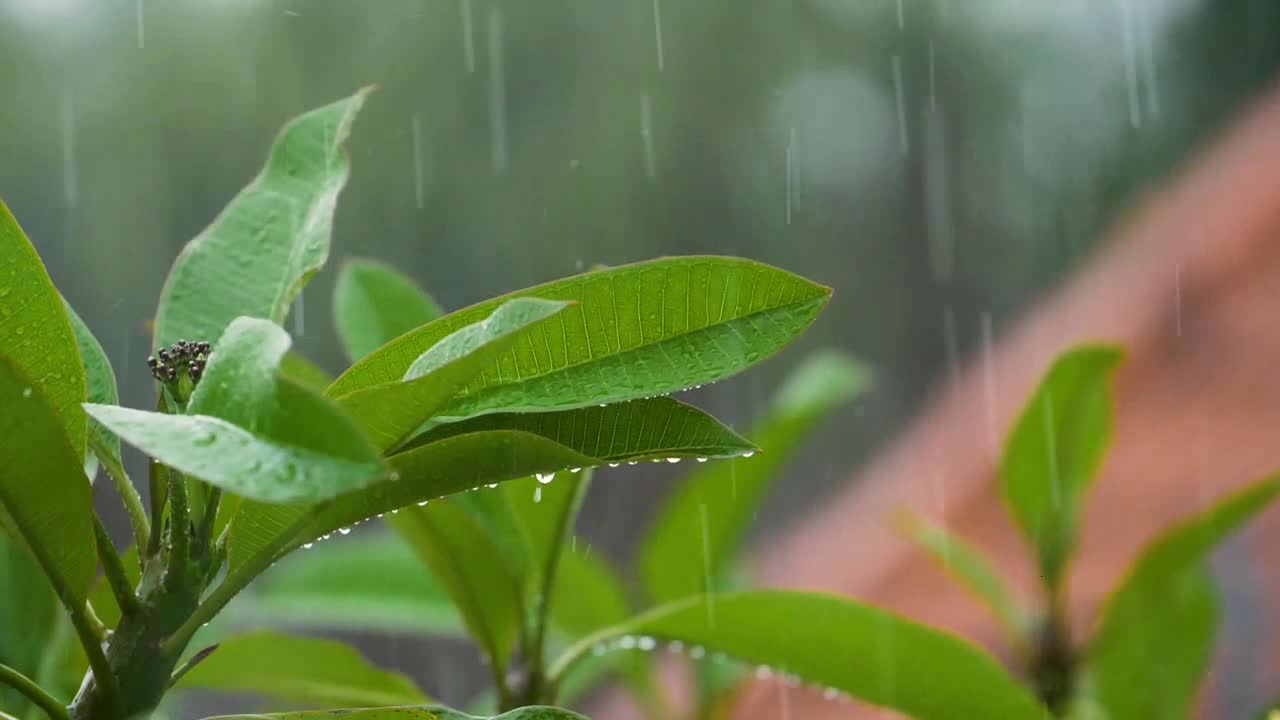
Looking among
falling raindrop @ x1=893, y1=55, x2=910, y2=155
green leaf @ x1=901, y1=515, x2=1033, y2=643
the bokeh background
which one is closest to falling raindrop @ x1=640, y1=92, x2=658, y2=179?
the bokeh background

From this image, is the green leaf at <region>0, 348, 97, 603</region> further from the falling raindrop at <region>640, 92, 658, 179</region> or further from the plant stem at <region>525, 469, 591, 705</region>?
the falling raindrop at <region>640, 92, 658, 179</region>

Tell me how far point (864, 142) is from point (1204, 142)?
2.87 feet

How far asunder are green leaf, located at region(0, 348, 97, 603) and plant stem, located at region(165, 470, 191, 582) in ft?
0.10

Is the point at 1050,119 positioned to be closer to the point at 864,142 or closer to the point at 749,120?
the point at 864,142

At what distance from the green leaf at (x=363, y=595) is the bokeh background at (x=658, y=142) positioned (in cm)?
69

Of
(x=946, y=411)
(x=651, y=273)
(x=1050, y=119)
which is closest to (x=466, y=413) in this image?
(x=651, y=273)

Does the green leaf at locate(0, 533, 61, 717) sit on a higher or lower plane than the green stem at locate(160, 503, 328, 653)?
lower

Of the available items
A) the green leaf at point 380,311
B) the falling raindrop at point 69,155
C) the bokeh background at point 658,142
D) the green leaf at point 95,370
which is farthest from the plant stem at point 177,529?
the falling raindrop at point 69,155

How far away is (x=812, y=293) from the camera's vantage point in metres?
0.46

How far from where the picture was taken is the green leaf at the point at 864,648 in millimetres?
612

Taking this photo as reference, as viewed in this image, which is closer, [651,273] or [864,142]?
[651,273]

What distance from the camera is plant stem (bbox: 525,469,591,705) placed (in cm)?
68

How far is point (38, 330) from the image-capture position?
1.50ft

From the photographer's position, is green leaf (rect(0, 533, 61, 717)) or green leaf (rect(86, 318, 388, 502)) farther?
green leaf (rect(0, 533, 61, 717))
